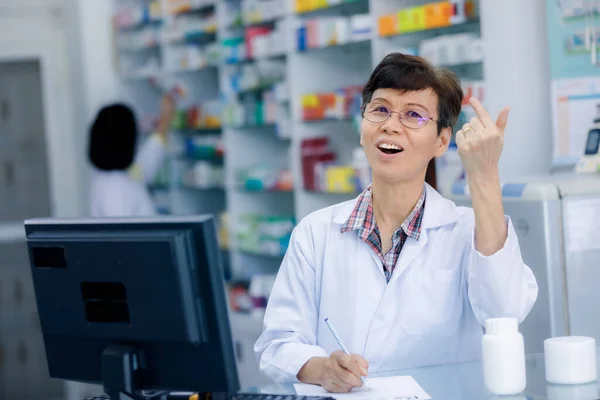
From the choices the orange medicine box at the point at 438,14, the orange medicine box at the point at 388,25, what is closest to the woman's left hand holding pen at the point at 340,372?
the orange medicine box at the point at 438,14

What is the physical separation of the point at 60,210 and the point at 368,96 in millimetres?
5455

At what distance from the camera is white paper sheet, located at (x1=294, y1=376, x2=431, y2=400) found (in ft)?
6.43

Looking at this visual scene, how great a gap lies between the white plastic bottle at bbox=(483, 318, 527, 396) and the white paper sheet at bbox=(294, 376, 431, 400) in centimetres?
14

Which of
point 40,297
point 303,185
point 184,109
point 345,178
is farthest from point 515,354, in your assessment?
point 184,109

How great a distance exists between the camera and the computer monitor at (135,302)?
5.59 feet

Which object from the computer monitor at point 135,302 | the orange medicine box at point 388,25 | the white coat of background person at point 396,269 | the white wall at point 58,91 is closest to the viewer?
the computer monitor at point 135,302

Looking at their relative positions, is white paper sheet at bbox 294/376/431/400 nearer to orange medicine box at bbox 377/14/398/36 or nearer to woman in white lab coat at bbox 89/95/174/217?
orange medicine box at bbox 377/14/398/36

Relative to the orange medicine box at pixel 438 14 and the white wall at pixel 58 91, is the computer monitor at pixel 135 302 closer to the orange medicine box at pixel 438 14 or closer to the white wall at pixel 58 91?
the orange medicine box at pixel 438 14

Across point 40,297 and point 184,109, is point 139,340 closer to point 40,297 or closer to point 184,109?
point 40,297

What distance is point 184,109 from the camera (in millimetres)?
6621

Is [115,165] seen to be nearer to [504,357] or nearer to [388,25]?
[388,25]

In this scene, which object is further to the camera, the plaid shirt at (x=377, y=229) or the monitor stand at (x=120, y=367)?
the plaid shirt at (x=377, y=229)

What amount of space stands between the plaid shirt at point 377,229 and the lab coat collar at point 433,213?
17 millimetres

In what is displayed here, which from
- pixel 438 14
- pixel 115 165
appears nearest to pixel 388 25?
pixel 438 14
